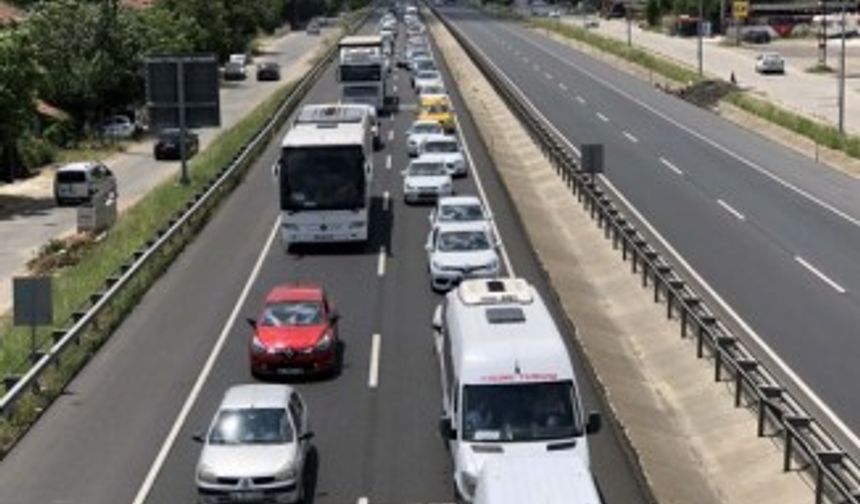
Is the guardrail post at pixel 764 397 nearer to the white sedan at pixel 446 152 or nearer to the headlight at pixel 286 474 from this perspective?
the headlight at pixel 286 474

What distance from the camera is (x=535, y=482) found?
54.4 feet

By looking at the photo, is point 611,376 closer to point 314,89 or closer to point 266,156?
point 266,156

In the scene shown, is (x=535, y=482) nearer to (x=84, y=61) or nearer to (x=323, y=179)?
(x=323, y=179)

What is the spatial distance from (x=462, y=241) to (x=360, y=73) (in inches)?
1572

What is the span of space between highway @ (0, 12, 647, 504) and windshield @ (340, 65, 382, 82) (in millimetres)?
31227

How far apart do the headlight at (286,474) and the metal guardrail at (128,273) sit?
6.37 m

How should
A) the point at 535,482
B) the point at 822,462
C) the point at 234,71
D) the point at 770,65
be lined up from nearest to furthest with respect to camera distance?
the point at 535,482 < the point at 822,462 < the point at 770,65 < the point at 234,71

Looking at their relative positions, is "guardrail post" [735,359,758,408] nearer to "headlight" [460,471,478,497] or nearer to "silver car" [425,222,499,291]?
"headlight" [460,471,478,497]

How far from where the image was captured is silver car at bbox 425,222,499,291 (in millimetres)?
33438

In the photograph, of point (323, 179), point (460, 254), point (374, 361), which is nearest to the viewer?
point (374, 361)

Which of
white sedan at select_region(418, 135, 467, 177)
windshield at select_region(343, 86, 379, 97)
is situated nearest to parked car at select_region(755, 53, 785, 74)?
windshield at select_region(343, 86, 379, 97)

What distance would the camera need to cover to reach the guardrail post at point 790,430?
20.6 metres

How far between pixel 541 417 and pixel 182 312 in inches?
581

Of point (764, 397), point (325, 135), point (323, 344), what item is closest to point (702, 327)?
point (764, 397)
